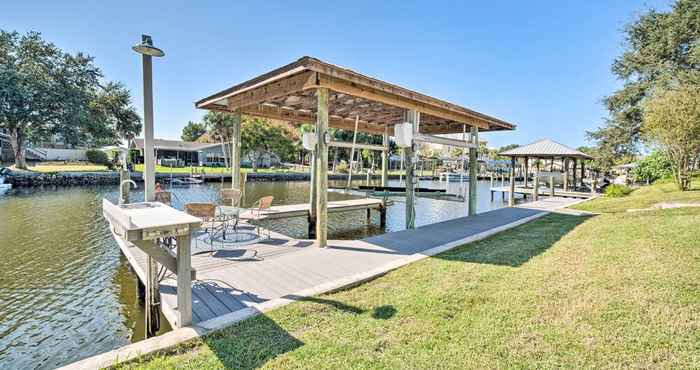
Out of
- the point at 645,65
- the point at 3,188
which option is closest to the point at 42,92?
the point at 3,188

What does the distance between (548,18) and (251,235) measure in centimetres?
1617

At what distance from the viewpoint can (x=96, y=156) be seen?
37.9 metres

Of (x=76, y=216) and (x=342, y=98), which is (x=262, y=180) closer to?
(x=76, y=216)

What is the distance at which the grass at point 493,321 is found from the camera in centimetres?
251

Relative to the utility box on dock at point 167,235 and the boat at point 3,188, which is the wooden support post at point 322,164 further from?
the boat at point 3,188

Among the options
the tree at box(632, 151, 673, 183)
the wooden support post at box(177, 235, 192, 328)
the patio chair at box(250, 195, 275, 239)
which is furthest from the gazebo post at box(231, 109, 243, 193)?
the tree at box(632, 151, 673, 183)

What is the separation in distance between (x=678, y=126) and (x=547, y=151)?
23.6 ft

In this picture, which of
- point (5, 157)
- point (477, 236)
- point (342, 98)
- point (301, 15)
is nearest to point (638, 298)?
point (477, 236)

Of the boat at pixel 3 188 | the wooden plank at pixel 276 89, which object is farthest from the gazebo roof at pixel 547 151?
the boat at pixel 3 188

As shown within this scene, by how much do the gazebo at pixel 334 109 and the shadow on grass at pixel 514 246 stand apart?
2187mm

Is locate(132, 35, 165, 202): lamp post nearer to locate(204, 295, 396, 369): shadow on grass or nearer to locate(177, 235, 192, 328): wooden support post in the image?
locate(177, 235, 192, 328): wooden support post

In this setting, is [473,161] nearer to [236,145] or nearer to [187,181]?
A: [236,145]

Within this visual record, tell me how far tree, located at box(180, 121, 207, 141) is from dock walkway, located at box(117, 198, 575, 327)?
62589mm

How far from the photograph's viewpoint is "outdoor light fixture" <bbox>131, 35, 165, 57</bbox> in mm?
3452
